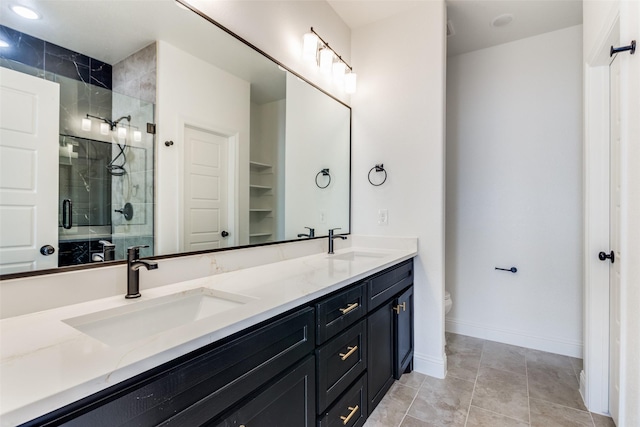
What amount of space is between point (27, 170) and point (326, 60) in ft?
6.34

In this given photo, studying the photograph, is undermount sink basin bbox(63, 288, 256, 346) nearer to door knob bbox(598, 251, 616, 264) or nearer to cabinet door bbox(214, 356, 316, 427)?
cabinet door bbox(214, 356, 316, 427)

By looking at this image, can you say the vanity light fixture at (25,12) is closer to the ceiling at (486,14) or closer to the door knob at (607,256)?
Result: the ceiling at (486,14)

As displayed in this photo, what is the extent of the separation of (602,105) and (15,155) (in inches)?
104

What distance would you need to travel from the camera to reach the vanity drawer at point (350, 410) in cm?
126

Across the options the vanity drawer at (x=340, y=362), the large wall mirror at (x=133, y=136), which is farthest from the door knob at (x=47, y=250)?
the vanity drawer at (x=340, y=362)

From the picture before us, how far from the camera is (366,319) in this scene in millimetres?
1543

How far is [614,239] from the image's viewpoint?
163cm

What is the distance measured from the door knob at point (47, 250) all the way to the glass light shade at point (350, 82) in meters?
2.13

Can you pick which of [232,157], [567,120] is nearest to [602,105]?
[567,120]

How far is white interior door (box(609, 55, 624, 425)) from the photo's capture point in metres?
1.57

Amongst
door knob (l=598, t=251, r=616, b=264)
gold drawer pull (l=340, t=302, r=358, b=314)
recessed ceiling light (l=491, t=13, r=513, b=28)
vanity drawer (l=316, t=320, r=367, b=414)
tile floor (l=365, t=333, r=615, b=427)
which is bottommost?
tile floor (l=365, t=333, r=615, b=427)

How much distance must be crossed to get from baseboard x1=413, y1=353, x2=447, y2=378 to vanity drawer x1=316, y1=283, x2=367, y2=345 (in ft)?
3.43

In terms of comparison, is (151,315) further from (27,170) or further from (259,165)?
(259,165)

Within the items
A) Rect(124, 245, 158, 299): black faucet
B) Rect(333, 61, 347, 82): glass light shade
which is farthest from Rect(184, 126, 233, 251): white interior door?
Rect(333, 61, 347, 82): glass light shade
